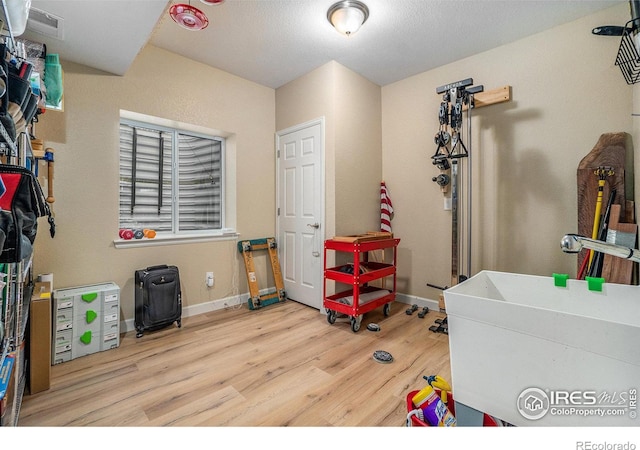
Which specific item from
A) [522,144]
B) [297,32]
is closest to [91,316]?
[297,32]

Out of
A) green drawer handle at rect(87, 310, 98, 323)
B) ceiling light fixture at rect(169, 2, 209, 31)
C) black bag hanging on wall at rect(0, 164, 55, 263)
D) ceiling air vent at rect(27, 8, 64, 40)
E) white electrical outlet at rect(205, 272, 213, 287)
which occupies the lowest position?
green drawer handle at rect(87, 310, 98, 323)

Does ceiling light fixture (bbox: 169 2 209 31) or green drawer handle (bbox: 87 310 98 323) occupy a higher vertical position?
ceiling light fixture (bbox: 169 2 209 31)

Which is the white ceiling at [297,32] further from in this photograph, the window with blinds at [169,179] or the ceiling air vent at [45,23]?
the window with blinds at [169,179]

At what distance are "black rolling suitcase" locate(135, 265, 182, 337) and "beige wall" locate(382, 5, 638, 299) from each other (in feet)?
8.36

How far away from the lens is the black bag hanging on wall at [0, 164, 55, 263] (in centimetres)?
83

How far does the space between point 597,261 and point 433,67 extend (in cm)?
242

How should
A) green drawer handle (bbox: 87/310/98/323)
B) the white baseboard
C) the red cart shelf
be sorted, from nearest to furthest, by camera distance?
1. green drawer handle (bbox: 87/310/98/323)
2. the red cart shelf
3. the white baseboard

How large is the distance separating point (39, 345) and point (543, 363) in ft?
8.36

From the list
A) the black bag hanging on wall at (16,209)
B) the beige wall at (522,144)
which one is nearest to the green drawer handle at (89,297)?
the black bag hanging on wall at (16,209)

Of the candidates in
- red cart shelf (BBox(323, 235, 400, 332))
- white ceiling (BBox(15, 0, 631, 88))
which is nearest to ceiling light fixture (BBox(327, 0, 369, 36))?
white ceiling (BBox(15, 0, 631, 88))

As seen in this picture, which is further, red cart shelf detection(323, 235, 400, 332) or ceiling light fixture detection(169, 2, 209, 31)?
red cart shelf detection(323, 235, 400, 332)

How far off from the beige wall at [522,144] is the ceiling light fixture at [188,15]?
2.34 m

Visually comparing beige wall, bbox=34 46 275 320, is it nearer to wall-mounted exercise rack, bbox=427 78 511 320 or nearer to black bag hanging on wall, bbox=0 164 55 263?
black bag hanging on wall, bbox=0 164 55 263
